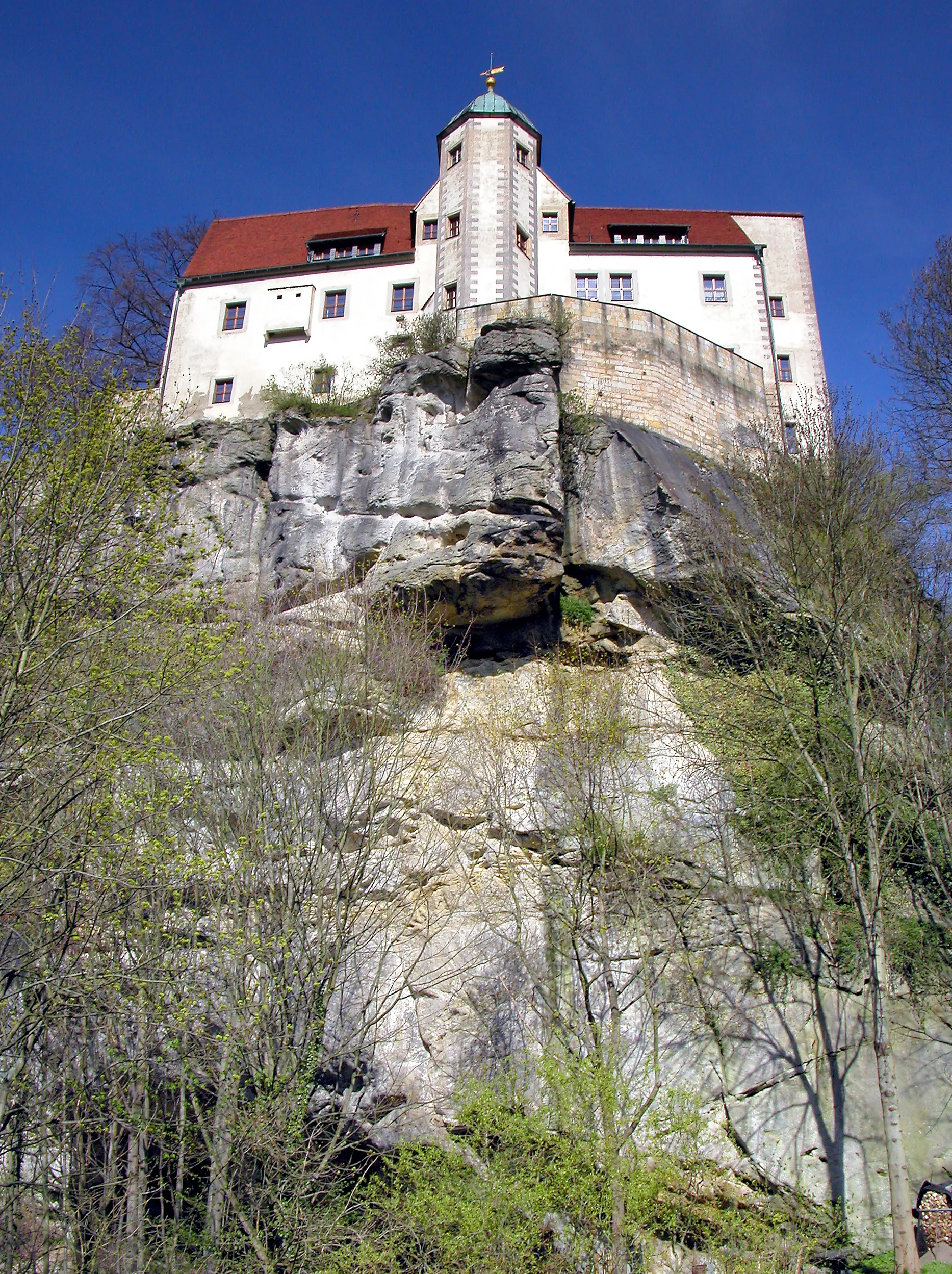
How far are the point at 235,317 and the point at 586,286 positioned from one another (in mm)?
10205

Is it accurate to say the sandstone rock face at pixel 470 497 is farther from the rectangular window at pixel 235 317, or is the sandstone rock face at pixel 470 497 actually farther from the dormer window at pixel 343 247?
the dormer window at pixel 343 247

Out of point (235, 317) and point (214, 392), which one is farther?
point (235, 317)

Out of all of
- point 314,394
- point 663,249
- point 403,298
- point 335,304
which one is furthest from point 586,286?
point 314,394

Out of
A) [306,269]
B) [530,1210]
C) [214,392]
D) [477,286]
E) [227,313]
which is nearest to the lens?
[530,1210]

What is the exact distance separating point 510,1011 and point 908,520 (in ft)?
35.4

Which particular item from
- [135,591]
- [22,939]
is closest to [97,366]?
[135,591]

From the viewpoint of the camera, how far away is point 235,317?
28.3m

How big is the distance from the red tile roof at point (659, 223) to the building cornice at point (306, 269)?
17.4ft

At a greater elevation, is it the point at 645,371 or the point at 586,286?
the point at 586,286

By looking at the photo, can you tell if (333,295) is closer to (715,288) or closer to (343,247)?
(343,247)

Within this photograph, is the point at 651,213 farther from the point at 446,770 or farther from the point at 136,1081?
the point at 136,1081

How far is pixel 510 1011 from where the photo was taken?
40.9 feet

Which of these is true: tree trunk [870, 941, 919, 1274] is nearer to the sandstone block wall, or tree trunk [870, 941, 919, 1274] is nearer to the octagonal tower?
the sandstone block wall

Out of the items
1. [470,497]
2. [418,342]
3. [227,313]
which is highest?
[227,313]
